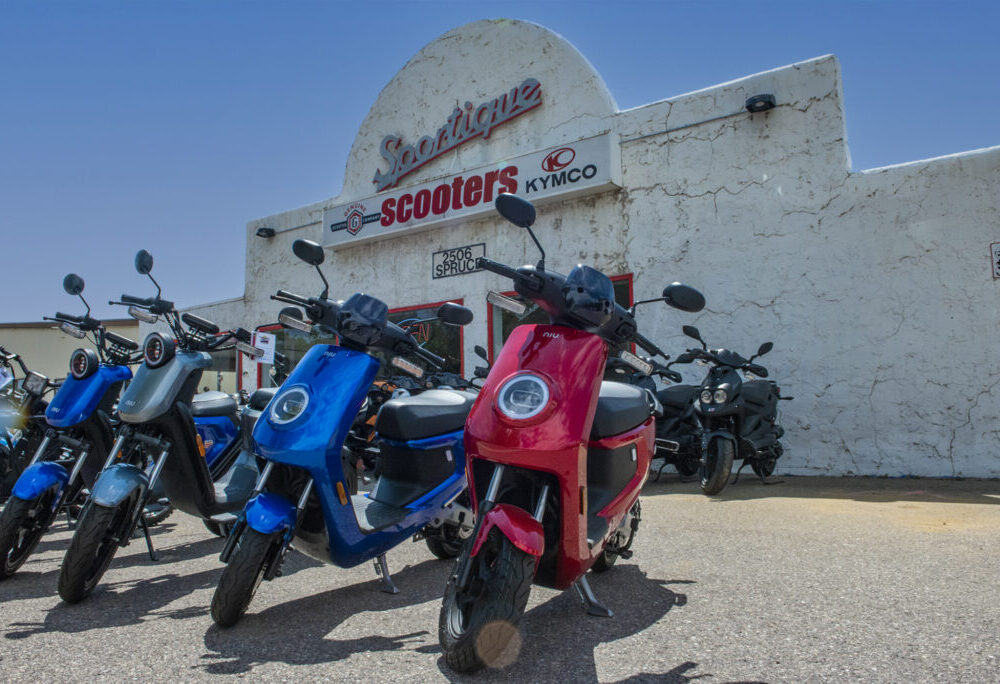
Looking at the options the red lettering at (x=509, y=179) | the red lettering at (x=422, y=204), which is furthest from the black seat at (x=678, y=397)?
the red lettering at (x=422, y=204)

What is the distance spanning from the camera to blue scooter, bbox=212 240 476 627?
245 cm

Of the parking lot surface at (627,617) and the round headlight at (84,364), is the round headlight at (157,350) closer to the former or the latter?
the round headlight at (84,364)

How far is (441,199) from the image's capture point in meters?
10.2

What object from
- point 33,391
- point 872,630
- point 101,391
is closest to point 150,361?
point 101,391

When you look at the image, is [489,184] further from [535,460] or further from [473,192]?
[535,460]

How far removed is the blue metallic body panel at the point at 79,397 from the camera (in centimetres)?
353

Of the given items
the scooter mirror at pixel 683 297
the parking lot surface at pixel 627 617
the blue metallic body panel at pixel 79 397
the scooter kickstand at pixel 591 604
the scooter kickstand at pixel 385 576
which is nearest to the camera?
the parking lot surface at pixel 627 617

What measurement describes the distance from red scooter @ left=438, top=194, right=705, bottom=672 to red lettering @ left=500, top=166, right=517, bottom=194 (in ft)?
23.2

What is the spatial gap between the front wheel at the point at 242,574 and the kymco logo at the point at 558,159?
24.1 ft

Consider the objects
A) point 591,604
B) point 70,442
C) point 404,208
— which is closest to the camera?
point 591,604

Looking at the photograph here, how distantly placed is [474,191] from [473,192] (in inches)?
0.8

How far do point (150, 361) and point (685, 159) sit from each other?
6.74 m

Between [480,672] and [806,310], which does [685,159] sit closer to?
[806,310]

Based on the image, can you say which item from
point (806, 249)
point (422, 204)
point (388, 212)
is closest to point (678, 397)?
point (806, 249)
